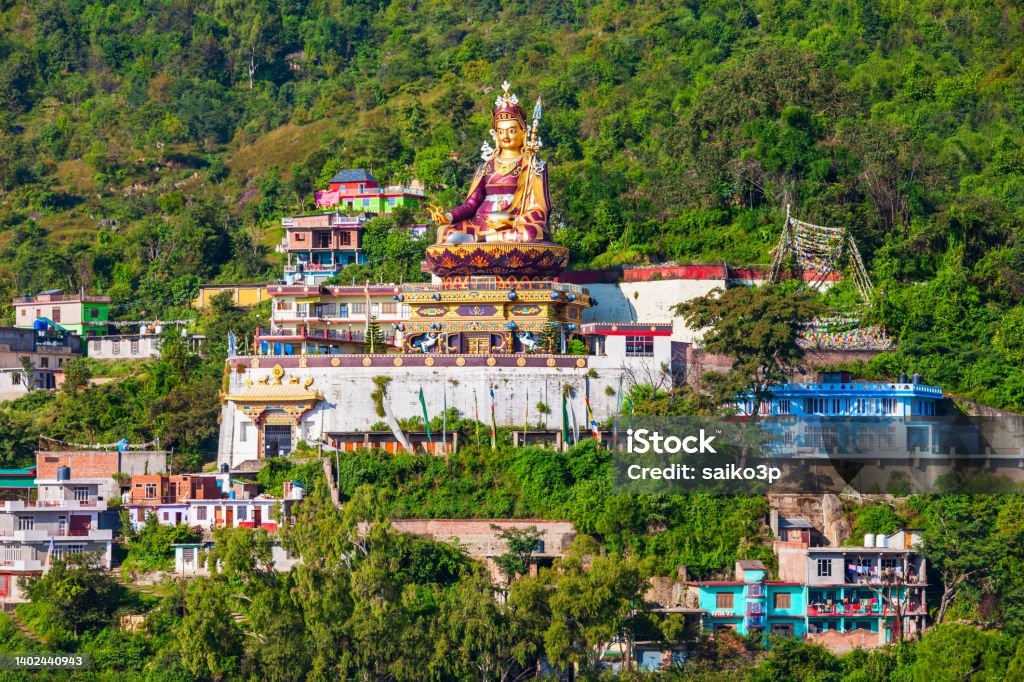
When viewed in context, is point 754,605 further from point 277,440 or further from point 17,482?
point 17,482

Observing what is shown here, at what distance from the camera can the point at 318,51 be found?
91.9m

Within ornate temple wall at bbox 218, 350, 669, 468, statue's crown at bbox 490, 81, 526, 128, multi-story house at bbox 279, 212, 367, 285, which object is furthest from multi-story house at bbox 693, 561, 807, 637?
multi-story house at bbox 279, 212, 367, 285

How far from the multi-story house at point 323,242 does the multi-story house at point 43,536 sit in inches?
739

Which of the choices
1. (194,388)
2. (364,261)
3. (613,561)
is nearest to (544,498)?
(613,561)

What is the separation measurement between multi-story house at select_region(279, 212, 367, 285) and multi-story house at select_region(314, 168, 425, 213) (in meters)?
2.77

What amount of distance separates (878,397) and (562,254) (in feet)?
28.0

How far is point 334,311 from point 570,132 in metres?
19.0

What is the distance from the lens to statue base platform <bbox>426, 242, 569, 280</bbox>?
51281mm

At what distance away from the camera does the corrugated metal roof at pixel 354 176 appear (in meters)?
69.8

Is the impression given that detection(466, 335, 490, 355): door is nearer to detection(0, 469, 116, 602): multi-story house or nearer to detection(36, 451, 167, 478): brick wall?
detection(36, 451, 167, 478): brick wall

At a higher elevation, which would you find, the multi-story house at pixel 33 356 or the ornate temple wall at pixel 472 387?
the multi-story house at pixel 33 356

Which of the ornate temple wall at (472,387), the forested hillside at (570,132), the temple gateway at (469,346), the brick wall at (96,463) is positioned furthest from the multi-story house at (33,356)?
the ornate temple wall at (472,387)

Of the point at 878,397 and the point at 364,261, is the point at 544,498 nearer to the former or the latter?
the point at 878,397

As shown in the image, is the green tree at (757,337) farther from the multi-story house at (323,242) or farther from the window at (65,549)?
the multi-story house at (323,242)
